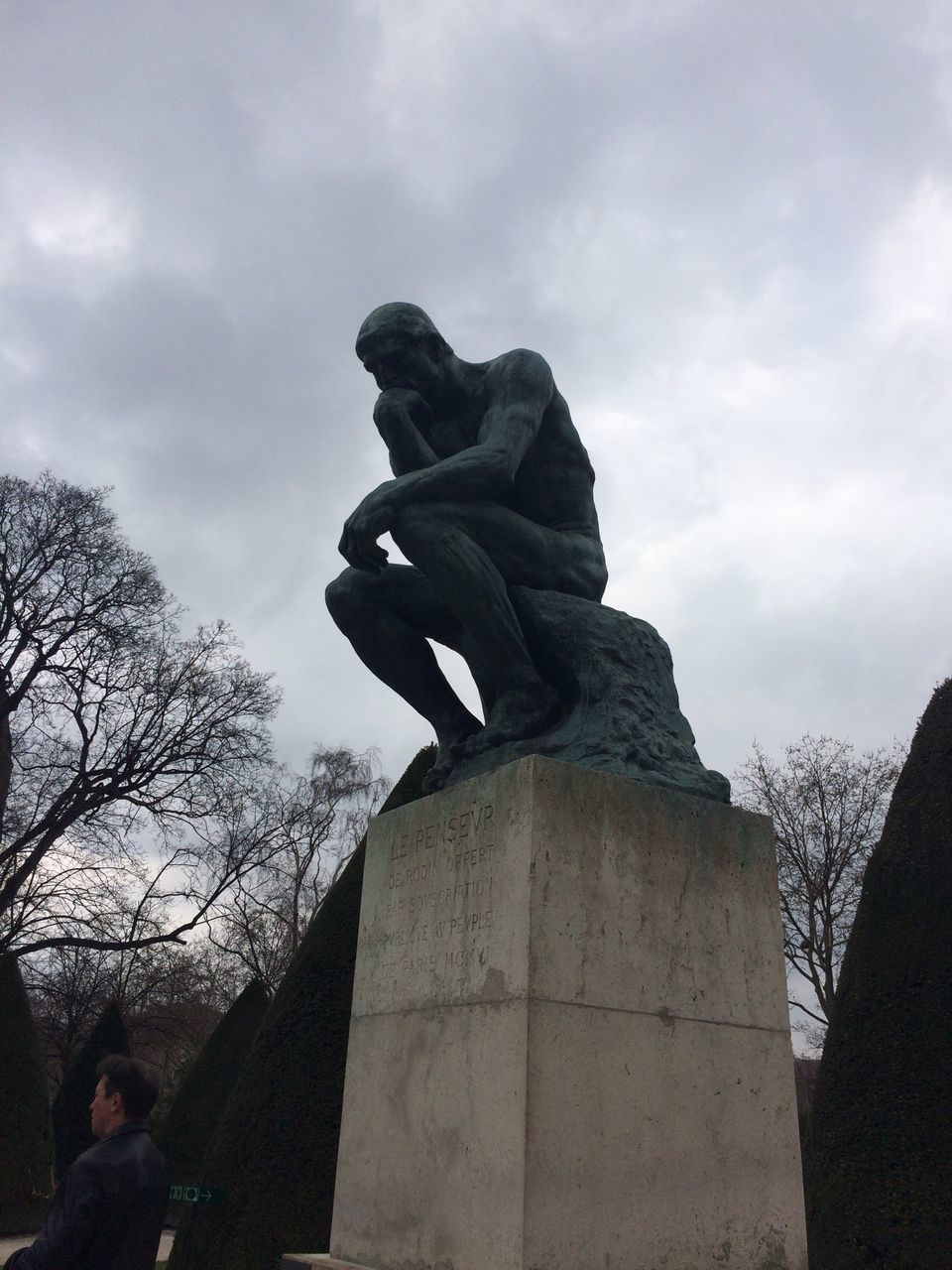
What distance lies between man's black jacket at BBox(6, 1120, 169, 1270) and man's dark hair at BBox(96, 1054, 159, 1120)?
5.5 inches

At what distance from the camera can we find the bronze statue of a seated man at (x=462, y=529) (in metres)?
4.89

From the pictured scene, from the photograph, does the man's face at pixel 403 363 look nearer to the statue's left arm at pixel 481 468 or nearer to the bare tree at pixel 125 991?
the statue's left arm at pixel 481 468

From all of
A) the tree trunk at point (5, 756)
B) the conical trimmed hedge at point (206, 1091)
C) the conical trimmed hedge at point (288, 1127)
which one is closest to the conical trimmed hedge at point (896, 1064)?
the conical trimmed hedge at point (288, 1127)

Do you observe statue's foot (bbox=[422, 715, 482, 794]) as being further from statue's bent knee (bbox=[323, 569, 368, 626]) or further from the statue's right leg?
statue's bent knee (bbox=[323, 569, 368, 626])

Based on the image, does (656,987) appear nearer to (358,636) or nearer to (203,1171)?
(358,636)

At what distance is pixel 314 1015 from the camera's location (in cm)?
1085

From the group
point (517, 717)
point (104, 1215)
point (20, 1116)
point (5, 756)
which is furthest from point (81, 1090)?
point (104, 1215)

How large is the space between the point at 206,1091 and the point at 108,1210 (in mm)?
18865

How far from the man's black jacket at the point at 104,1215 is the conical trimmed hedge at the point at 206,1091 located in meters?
17.5

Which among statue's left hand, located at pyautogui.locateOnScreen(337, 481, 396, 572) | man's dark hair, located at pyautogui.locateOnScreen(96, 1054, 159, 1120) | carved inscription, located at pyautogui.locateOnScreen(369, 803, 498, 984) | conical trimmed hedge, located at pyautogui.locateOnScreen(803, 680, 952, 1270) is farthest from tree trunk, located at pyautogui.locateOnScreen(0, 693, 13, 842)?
man's dark hair, located at pyautogui.locateOnScreen(96, 1054, 159, 1120)

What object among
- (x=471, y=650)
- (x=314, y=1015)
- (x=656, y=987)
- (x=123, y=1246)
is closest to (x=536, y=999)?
(x=656, y=987)

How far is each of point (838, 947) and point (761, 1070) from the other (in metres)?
27.5

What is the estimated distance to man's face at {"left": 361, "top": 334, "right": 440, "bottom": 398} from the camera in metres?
5.35

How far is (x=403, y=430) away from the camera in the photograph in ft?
17.4
